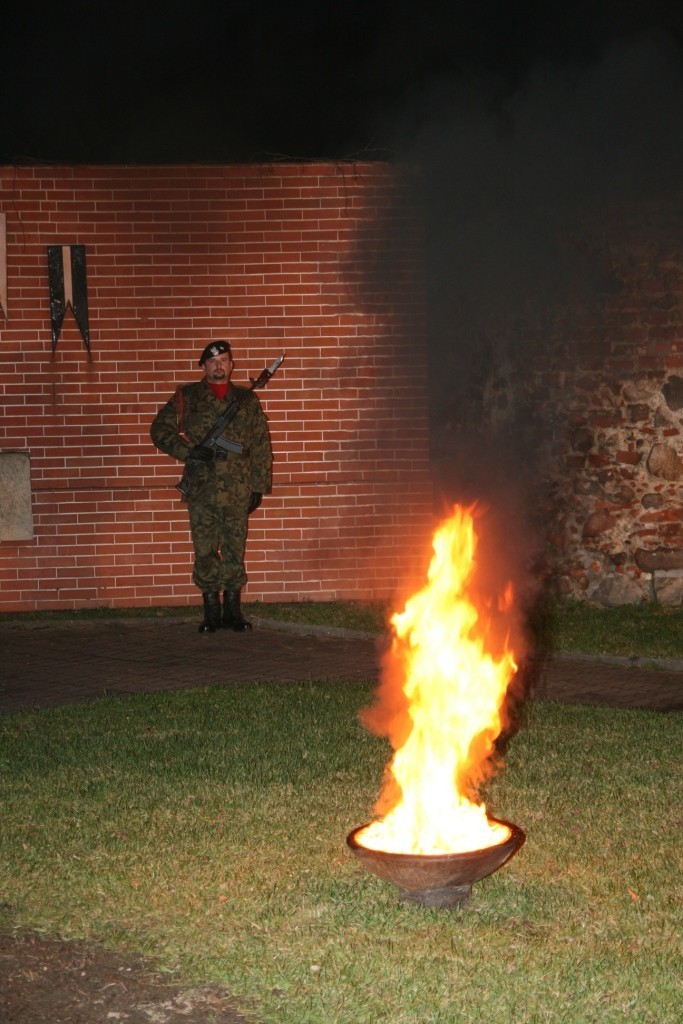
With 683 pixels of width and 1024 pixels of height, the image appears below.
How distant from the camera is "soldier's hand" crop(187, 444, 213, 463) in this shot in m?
10.3

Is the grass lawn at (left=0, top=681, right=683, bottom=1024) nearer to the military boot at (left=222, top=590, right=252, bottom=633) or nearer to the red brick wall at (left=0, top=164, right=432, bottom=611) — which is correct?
the military boot at (left=222, top=590, right=252, bottom=633)

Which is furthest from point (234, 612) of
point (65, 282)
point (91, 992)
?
point (91, 992)

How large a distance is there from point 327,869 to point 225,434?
606 centimetres

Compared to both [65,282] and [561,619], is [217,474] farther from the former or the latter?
[561,619]

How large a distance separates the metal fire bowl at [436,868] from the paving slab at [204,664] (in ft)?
11.5

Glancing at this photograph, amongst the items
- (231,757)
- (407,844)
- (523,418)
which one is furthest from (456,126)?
(407,844)

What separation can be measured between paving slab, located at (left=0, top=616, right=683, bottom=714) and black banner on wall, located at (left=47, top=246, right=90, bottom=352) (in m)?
2.65

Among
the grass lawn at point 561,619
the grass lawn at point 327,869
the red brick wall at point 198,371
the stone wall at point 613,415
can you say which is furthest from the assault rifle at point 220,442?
the grass lawn at point 327,869

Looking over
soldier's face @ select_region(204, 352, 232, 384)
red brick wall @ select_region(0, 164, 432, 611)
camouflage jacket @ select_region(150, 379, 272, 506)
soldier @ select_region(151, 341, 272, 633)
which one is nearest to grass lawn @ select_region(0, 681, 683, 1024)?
soldier @ select_region(151, 341, 272, 633)

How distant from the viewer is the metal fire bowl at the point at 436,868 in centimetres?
402

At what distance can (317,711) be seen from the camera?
7324mm

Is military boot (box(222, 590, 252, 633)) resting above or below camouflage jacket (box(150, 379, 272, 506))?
below

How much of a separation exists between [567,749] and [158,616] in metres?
5.32

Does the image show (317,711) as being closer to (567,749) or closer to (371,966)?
(567,749)
